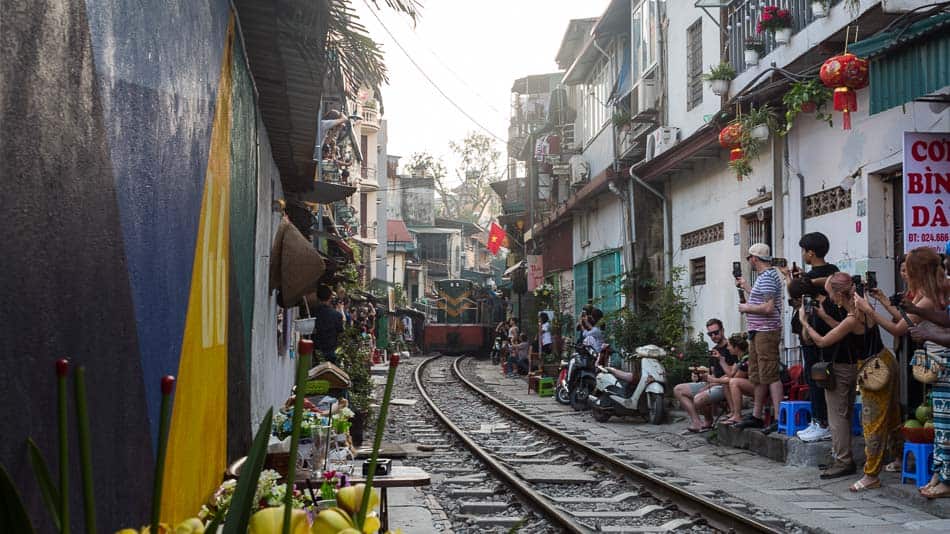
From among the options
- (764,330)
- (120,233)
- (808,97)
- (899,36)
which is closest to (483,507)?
(764,330)

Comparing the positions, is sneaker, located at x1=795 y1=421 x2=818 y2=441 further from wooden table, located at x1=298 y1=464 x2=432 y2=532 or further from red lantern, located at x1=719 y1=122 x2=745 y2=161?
wooden table, located at x1=298 y1=464 x2=432 y2=532

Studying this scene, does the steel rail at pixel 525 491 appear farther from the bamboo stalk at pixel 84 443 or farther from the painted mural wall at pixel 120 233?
the bamboo stalk at pixel 84 443

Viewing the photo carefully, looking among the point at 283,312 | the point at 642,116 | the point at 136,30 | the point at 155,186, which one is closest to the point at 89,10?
the point at 136,30

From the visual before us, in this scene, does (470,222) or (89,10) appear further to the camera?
(470,222)

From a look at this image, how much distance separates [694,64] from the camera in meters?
17.5

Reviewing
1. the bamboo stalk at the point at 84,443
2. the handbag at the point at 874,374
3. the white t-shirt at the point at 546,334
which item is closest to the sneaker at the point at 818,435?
the handbag at the point at 874,374

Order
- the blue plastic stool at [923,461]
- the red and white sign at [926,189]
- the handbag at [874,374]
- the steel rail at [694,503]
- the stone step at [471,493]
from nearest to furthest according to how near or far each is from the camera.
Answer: the steel rail at [694,503] → the blue plastic stool at [923,461] → the handbag at [874,374] → the red and white sign at [926,189] → the stone step at [471,493]

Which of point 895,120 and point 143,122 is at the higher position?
point 895,120

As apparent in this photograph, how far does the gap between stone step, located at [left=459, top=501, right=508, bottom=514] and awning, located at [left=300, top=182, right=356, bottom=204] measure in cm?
704

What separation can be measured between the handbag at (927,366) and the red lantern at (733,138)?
588 centimetres

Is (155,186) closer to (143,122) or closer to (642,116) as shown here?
(143,122)

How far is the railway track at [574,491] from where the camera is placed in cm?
759

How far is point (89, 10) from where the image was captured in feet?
9.86

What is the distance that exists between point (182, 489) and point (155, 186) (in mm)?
1470
